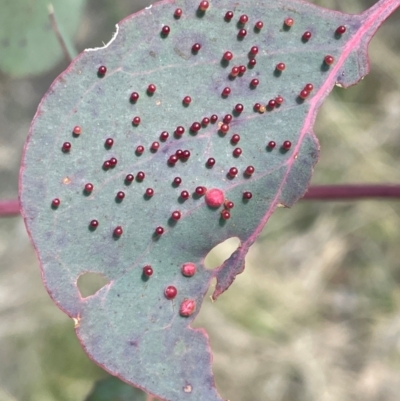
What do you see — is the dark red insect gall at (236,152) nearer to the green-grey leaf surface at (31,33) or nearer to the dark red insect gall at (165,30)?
the dark red insect gall at (165,30)

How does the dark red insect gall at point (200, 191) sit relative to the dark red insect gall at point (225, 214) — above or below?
above

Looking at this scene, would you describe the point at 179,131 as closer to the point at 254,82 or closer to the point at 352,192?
the point at 254,82

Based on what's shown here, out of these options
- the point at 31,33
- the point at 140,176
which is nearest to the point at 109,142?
the point at 140,176

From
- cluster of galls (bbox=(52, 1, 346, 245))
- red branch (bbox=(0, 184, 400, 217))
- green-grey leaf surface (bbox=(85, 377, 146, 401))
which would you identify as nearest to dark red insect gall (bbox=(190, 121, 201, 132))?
cluster of galls (bbox=(52, 1, 346, 245))

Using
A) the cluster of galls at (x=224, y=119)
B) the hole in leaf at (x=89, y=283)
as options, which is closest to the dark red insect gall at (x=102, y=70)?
the cluster of galls at (x=224, y=119)

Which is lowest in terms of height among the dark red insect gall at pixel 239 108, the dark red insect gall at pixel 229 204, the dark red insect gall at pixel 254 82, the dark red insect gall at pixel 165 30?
the dark red insect gall at pixel 229 204

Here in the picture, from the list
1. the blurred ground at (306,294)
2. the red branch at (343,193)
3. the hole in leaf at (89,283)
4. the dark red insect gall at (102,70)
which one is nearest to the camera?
the dark red insect gall at (102,70)

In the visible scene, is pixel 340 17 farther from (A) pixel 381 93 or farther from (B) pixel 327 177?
(A) pixel 381 93
